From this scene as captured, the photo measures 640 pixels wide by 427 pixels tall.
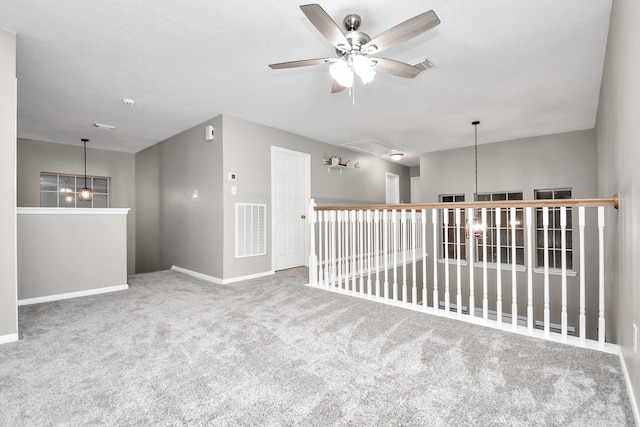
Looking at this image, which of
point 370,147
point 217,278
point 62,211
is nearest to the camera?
point 62,211

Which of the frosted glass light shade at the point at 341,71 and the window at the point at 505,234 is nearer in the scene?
the frosted glass light shade at the point at 341,71

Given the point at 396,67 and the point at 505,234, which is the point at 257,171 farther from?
the point at 505,234

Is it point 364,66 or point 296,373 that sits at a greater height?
point 364,66

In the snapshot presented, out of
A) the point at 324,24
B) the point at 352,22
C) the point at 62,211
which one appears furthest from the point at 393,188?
the point at 62,211

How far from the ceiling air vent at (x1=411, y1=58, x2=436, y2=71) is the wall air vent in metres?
2.97

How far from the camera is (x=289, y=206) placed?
17.6 ft

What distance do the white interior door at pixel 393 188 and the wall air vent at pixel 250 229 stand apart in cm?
439

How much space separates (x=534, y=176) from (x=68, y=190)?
9.20 metres

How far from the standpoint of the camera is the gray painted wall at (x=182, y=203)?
4531 millimetres

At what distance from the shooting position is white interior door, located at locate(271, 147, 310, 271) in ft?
16.8

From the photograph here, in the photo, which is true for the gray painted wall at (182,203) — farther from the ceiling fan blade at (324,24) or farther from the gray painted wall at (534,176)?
the gray painted wall at (534,176)

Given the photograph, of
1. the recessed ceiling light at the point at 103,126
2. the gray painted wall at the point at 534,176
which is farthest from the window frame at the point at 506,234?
the recessed ceiling light at the point at 103,126

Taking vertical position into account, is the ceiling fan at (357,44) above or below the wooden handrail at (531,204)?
above

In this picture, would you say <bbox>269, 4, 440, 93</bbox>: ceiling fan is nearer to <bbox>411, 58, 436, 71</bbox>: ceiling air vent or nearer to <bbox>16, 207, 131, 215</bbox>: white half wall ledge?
<bbox>411, 58, 436, 71</bbox>: ceiling air vent
